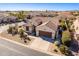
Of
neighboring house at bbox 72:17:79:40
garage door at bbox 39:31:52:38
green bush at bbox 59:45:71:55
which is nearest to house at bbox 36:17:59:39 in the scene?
garage door at bbox 39:31:52:38

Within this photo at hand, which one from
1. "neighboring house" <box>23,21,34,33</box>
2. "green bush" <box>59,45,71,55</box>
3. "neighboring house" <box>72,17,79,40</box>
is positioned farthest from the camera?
"neighboring house" <box>23,21,34,33</box>

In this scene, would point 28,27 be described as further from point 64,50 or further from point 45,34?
point 64,50

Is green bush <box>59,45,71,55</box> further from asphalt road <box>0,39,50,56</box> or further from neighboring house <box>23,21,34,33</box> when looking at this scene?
neighboring house <box>23,21,34,33</box>

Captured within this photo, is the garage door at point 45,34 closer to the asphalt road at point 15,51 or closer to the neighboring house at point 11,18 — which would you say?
the asphalt road at point 15,51

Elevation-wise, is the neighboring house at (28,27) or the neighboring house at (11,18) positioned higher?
the neighboring house at (11,18)

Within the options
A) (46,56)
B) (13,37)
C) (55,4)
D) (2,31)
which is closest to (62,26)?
(55,4)

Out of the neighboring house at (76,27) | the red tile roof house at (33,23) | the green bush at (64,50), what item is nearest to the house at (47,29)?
the red tile roof house at (33,23)

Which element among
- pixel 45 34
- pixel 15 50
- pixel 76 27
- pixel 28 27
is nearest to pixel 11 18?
pixel 28 27

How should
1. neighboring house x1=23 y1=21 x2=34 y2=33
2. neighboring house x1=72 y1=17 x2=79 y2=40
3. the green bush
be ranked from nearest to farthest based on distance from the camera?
the green bush
neighboring house x1=72 y1=17 x2=79 y2=40
neighboring house x1=23 y1=21 x2=34 y2=33

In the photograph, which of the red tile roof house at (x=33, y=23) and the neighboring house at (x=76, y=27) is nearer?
the neighboring house at (x=76, y=27)
